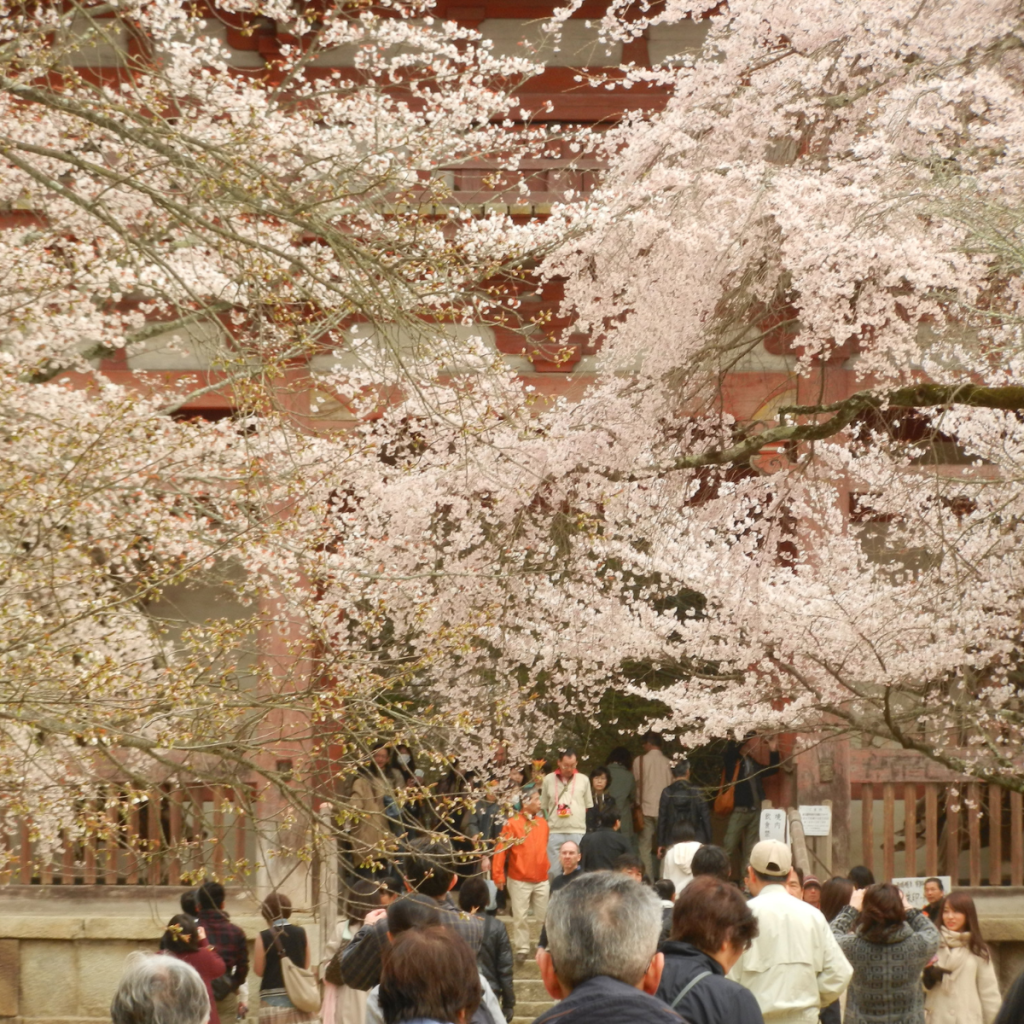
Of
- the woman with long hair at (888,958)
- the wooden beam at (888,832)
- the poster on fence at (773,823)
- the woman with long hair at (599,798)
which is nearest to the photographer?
the woman with long hair at (888,958)

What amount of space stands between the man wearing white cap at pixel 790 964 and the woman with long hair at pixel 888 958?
31.2 inches

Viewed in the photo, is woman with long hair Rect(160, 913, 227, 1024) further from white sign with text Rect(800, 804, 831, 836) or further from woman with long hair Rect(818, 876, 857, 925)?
white sign with text Rect(800, 804, 831, 836)

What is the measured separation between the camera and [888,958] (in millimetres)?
5555

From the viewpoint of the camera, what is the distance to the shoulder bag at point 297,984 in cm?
654

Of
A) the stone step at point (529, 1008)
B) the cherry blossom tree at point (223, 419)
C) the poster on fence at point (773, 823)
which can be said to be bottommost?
the stone step at point (529, 1008)

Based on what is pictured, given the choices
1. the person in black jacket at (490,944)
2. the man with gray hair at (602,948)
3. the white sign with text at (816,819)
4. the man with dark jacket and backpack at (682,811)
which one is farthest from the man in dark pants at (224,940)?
the white sign with text at (816,819)

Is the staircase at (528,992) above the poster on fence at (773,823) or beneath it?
beneath

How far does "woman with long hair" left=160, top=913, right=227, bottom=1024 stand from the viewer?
6227mm

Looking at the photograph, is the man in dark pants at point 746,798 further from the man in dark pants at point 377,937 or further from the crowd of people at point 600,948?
the man in dark pants at point 377,937

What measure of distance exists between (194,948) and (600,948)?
4014 millimetres

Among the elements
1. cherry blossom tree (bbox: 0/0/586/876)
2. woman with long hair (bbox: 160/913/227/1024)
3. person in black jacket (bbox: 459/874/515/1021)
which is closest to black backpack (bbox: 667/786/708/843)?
cherry blossom tree (bbox: 0/0/586/876)

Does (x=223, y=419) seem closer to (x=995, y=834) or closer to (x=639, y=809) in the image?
(x=639, y=809)

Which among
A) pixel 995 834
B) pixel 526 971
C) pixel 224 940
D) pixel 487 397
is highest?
pixel 487 397

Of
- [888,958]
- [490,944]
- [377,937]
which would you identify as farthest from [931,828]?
[377,937]
